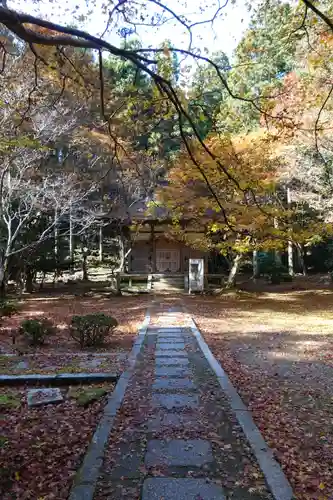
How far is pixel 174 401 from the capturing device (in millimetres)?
4387

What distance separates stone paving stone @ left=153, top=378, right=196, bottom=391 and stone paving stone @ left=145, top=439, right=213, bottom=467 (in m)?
1.47

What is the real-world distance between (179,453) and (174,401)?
48.3 inches

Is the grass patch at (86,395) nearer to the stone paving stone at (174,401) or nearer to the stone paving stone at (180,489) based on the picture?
the stone paving stone at (174,401)

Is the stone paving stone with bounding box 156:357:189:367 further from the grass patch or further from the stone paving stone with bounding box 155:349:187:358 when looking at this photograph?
the grass patch

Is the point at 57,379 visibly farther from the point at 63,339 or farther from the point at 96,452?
the point at 63,339

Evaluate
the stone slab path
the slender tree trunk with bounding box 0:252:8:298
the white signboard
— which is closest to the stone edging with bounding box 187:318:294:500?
the stone slab path

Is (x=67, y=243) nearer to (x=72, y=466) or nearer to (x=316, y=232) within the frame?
(x=316, y=232)

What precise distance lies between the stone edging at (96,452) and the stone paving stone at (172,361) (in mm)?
893

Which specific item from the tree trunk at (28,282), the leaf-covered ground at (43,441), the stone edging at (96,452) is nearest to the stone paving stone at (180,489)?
the stone edging at (96,452)

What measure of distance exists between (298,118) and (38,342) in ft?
31.8

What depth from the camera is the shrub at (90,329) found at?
24.8 feet

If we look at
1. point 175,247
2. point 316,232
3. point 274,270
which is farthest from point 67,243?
point 316,232

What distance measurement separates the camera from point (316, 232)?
47.5ft

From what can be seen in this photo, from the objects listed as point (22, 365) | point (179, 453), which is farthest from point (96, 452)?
point (22, 365)
